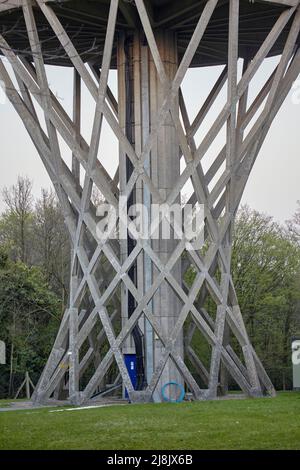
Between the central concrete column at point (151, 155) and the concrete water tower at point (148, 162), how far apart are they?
0.03m

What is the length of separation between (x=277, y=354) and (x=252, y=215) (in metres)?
7.36

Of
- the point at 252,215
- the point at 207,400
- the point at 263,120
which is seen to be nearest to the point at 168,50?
the point at 263,120

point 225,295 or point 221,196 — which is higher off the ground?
point 221,196

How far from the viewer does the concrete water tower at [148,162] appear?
981 inches

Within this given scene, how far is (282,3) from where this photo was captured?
1003 inches
